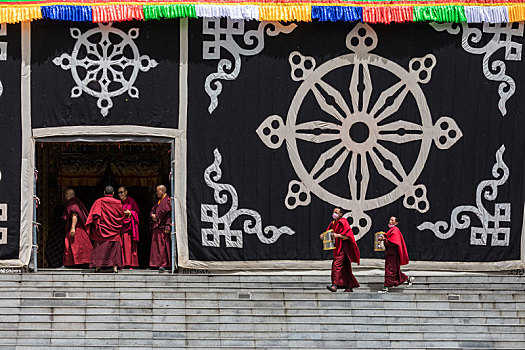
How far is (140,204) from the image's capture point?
19.8 m

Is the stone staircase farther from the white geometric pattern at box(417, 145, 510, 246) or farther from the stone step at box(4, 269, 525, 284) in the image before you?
the white geometric pattern at box(417, 145, 510, 246)

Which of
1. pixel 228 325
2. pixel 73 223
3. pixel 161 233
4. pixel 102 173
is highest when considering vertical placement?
pixel 102 173

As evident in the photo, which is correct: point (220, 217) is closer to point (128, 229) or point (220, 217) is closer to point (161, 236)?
point (161, 236)

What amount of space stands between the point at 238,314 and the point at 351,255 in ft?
5.93

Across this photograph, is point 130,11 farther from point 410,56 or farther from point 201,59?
point 410,56

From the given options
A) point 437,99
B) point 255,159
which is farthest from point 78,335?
point 437,99

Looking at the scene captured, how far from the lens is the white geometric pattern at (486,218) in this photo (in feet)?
55.4

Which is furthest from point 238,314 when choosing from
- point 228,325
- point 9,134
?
point 9,134

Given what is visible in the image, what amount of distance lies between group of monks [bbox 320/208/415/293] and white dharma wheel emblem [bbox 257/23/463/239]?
846 mm

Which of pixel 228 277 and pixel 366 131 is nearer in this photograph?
pixel 228 277

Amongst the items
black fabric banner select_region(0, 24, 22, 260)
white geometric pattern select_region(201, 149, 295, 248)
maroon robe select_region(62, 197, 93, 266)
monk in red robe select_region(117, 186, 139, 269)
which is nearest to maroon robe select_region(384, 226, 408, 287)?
white geometric pattern select_region(201, 149, 295, 248)

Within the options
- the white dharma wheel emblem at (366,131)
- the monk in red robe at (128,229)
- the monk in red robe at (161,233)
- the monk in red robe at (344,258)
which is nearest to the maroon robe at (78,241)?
the monk in red robe at (128,229)

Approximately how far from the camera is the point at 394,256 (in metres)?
15.9

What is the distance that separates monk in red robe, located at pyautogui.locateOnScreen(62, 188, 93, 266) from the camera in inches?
672
